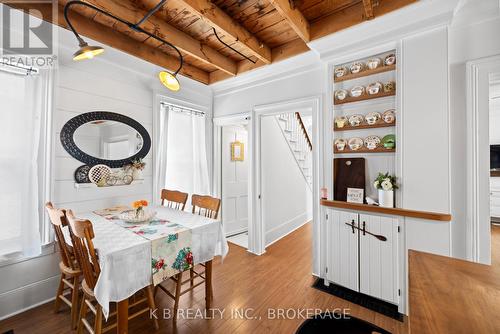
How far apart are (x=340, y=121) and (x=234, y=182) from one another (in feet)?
7.48

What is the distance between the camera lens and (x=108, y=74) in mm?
2445

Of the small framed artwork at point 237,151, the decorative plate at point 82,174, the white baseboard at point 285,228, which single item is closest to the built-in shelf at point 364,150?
the white baseboard at point 285,228

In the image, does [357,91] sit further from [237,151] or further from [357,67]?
[237,151]

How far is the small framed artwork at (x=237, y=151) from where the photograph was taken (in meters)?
4.01

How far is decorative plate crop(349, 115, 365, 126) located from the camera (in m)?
2.20

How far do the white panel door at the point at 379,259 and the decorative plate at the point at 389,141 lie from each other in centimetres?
68

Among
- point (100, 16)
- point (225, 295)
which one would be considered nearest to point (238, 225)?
point (225, 295)

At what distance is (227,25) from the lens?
203 cm

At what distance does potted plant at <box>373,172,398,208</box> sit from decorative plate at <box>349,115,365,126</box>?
59cm

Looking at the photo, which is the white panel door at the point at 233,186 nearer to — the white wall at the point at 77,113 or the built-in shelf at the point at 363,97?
the white wall at the point at 77,113

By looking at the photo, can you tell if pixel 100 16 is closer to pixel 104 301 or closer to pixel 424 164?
pixel 104 301

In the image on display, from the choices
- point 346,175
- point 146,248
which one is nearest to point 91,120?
point 146,248

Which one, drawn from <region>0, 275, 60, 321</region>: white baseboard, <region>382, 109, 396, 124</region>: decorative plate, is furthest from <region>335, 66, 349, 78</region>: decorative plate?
<region>0, 275, 60, 321</region>: white baseboard

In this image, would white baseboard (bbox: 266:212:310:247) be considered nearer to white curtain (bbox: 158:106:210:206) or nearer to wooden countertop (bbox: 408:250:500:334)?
white curtain (bbox: 158:106:210:206)
